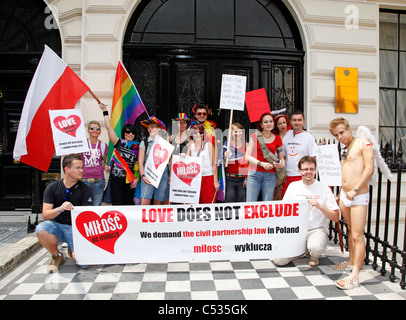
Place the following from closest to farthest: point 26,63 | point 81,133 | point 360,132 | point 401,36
Result: 1. point 360,132
2. point 81,133
3. point 26,63
4. point 401,36

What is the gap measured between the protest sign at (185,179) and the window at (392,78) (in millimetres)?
5012

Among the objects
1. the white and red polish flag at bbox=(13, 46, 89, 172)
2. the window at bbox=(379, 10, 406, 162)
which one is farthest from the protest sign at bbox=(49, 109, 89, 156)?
the window at bbox=(379, 10, 406, 162)

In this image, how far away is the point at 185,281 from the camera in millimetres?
3855

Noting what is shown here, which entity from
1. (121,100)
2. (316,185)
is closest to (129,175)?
(121,100)

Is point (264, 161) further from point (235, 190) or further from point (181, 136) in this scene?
point (181, 136)

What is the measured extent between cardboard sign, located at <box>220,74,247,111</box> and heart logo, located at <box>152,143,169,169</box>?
4.10 ft

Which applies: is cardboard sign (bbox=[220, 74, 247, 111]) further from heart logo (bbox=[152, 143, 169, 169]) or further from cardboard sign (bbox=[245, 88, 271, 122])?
heart logo (bbox=[152, 143, 169, 169])

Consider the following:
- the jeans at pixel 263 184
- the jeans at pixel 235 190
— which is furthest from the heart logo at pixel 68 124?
the jeans at pixel 263 184

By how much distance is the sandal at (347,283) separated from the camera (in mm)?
3637

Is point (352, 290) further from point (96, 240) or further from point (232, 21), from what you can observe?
point (232, 21)

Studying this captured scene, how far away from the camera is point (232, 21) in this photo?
7238 mm

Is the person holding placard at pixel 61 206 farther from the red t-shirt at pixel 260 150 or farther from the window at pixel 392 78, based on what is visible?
the window at pixel 392 78

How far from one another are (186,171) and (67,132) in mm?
1725

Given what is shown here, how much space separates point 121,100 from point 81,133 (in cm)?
116
